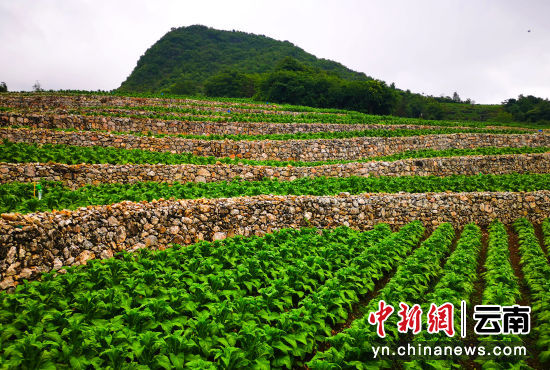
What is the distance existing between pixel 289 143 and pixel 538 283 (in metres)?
20.4

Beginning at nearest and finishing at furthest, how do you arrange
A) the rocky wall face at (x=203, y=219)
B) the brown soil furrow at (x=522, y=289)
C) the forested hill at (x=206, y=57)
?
the brown soil furrow at (x=522, y=289) < the rocky wall face at (x=203, y=219) < the forested hill at (x=206, y=57)

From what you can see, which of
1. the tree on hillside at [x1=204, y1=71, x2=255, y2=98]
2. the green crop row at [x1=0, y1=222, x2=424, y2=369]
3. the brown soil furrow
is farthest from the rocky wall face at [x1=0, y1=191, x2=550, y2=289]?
the tree on hillside at [x1=204, y1=71, x2=255, y2=98]

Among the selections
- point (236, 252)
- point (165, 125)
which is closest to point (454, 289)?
point (236, 252)

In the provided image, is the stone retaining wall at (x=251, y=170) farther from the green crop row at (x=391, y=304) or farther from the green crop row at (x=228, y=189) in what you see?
the green crop row at (x=391, y=304)

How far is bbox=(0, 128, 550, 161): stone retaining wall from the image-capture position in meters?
20.6

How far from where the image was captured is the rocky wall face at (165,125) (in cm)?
2289

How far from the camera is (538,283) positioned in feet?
32.7

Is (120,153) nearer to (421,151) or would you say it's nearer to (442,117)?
(421,151)

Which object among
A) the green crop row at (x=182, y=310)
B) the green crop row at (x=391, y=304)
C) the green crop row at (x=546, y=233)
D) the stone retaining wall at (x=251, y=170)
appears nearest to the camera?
the green crop row at (x=182, y=310)

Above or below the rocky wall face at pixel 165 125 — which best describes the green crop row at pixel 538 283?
below

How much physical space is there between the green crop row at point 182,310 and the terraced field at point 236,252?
39mm

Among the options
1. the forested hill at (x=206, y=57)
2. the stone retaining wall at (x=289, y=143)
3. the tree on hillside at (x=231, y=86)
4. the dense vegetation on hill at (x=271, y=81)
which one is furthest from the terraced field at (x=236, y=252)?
the forested hill at (x=206, y=57)

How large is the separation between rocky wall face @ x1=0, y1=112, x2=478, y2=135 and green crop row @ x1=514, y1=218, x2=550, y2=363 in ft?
72.7

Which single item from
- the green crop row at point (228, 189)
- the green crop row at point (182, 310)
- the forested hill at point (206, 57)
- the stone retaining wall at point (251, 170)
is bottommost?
the green crop row at point (182, 310)
